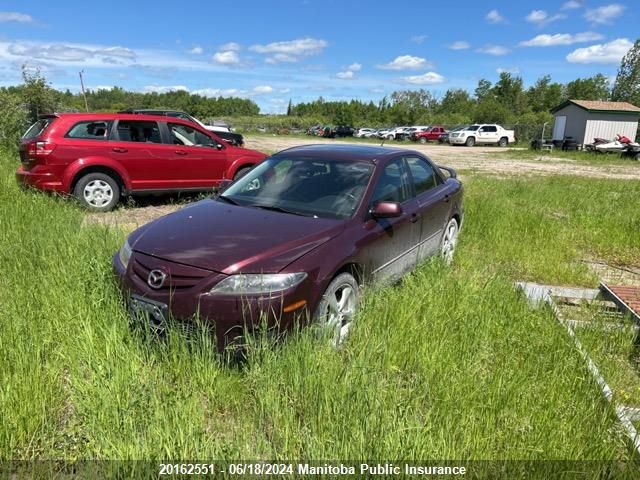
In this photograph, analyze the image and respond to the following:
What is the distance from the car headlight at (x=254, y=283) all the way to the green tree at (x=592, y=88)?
9219 centimetres

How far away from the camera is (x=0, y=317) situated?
339cm

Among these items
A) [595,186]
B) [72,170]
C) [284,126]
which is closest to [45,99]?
[72,170]

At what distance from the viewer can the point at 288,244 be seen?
3322mm

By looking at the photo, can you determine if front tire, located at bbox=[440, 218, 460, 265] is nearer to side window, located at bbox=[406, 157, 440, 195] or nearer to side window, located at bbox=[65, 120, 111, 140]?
side window, located at bbox=[406, 157, 440, 195]

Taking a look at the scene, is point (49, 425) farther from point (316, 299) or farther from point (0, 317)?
point (316, 299)

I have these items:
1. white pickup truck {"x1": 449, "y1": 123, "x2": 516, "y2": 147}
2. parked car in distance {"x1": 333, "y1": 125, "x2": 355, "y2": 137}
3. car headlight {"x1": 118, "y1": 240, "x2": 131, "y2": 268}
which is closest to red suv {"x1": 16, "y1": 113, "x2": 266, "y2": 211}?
car headlight {"x1": 118, "y1": 240, "x2": 131, "y2": 268}

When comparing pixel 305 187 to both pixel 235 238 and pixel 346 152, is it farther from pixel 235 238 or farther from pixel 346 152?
pixel 235 238

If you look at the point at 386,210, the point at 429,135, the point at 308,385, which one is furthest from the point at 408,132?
the point at 308,385

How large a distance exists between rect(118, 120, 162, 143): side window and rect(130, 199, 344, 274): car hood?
202 inches

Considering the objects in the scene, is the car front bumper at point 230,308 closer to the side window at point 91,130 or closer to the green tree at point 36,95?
the side window at point 91,130

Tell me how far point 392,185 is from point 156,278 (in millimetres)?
2571

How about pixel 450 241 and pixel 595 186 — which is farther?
pixel 595 186

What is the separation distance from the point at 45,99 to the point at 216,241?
16.2 metres

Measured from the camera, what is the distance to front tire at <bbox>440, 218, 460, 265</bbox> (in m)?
5.78
